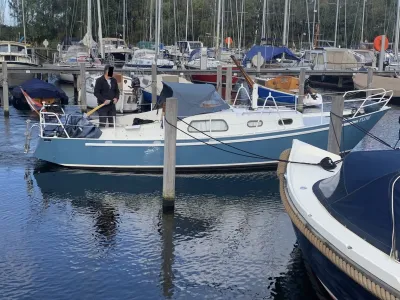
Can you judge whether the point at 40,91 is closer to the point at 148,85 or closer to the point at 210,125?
the point at 148,85

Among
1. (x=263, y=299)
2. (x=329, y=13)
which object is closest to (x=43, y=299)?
(x=263, y=299)

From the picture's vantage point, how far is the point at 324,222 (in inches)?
290

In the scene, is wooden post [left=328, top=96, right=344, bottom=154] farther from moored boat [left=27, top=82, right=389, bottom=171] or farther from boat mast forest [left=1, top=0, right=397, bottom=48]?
boat mast forest [left=1, top=0, right=397, bottom=48]

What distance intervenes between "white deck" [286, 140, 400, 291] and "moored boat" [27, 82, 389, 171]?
12.6 ft

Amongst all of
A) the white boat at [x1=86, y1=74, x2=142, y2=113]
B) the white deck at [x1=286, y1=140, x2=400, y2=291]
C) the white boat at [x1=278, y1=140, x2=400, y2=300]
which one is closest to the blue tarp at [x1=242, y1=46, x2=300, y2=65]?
the white boat at [x1=86, y1=74, x2=142, y2=113]

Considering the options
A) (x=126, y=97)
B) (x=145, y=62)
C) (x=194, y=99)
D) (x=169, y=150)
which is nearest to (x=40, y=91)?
(x=126, y=97)

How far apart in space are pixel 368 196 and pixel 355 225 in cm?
40

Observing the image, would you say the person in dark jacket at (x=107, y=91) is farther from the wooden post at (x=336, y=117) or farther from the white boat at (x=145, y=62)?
the white boat at (x=145, y=62)

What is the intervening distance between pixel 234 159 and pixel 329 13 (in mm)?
48826

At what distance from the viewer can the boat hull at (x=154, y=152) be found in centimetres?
1444

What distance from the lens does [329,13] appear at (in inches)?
2347

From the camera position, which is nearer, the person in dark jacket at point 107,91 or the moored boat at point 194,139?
the moored boat at point 194,139

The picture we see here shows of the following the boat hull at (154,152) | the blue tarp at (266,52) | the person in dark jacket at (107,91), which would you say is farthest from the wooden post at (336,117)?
the blue tarp at (266,52)

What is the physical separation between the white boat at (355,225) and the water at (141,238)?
1.33 m
